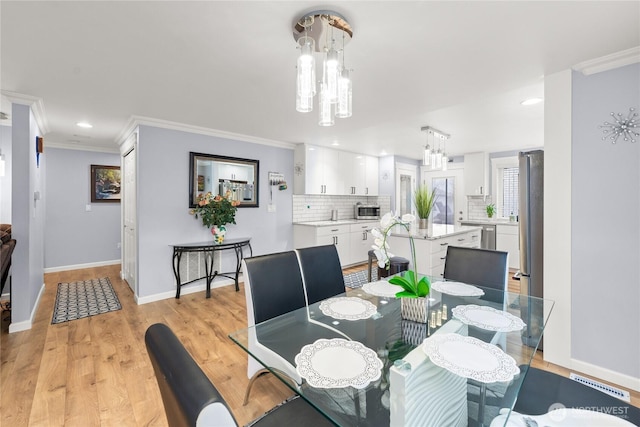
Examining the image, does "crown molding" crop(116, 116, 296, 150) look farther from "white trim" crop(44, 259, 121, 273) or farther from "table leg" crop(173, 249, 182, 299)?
"white trim" crop(44, 259, 121, 273)

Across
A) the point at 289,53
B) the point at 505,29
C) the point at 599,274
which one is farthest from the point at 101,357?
the point at 599,274

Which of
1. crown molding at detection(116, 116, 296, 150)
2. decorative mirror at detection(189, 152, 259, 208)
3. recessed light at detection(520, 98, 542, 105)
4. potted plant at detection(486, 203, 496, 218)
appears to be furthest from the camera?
potted plant at detection(486, 203, 496, 218)

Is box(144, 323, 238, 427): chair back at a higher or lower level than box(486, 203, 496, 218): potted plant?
lower

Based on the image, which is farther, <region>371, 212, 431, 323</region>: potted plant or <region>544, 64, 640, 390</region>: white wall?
<region>544, 64, 640, 390</region>: white wall

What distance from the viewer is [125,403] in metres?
1.82

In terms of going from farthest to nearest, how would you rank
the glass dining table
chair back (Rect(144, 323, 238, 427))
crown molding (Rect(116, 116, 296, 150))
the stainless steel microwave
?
the stainless steel microwave → crown molding (Rect(116, 116, 296, 150)) → the glass dining table → chair back (Rect(144, 323, 238, 427))

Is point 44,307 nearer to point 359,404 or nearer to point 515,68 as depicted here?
point 359,404

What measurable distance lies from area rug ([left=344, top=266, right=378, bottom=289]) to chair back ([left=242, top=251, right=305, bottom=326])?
2.48 metres

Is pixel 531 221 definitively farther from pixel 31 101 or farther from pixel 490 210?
pixel 31 101

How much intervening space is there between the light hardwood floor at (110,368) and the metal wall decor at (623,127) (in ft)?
5.65

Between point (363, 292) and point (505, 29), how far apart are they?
5.97 ft

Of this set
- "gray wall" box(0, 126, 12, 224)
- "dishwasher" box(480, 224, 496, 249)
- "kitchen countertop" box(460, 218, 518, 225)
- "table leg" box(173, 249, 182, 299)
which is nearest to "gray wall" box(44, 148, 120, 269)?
"gray wall" box(0, 126, 12, 224)

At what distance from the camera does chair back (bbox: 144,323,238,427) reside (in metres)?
0.49

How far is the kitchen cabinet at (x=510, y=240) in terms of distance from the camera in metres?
5.18
